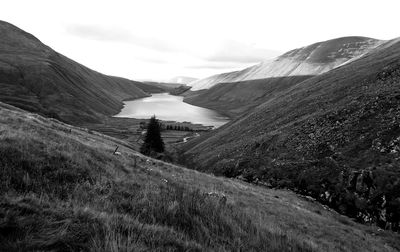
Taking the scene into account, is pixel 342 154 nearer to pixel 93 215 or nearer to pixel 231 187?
pixel 231 187

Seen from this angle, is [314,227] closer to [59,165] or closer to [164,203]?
[164,203]

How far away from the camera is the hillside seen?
21.9 m

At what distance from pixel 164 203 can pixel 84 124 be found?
17368 centimetres

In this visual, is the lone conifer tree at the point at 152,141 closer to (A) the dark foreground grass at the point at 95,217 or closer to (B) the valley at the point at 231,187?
(B) the valley at the point at 231,187

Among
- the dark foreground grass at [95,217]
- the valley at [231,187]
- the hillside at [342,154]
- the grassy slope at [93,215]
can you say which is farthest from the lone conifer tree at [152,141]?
the dark foreground grass at [95,217]

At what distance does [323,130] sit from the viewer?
35938 mm

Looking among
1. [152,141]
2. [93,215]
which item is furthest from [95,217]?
[152,141]

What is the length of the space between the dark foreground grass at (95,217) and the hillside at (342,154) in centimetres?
1819

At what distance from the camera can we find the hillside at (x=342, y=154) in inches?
863

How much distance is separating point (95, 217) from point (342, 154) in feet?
93.2

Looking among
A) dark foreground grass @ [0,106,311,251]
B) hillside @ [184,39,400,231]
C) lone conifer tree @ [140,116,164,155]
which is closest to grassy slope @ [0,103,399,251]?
dark foreground grass @ [0,106,311,251]

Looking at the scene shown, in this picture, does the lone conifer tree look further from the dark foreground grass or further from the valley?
the dark foreground grass

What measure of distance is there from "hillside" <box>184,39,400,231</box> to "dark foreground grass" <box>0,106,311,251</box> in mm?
18185

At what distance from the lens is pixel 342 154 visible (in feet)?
93.0
